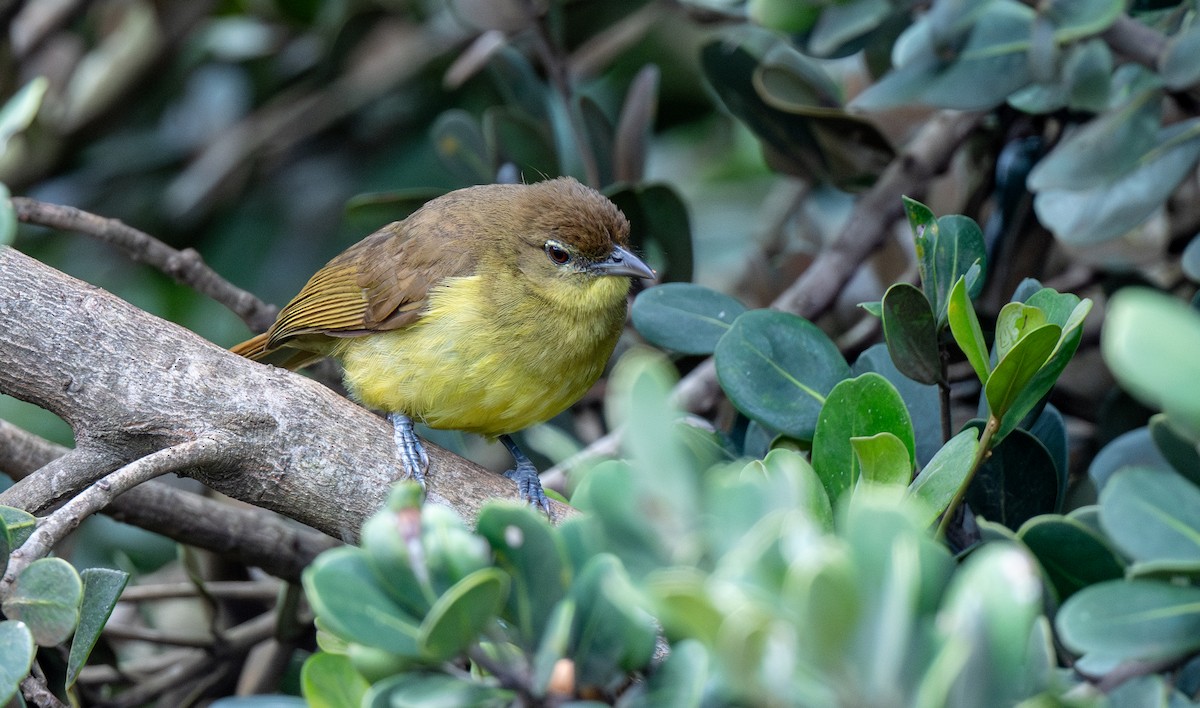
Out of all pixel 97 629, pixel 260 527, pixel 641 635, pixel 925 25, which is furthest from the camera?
pixel 260 527

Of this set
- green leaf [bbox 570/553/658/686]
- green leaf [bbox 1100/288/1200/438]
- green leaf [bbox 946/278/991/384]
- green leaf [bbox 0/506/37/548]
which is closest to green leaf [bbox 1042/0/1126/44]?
green leaf [bbox 946/278/991/384]

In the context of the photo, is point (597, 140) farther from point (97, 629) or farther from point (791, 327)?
point (97, 629)

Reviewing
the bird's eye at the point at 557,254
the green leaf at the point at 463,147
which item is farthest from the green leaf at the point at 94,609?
the green leaf at the point at 463,147

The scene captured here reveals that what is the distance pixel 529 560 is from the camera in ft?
4.06

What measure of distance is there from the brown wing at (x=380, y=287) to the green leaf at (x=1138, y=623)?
2.31m

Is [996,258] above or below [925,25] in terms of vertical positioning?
below

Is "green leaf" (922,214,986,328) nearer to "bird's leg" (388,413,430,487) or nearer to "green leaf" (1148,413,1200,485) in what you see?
"green leaf" (1148,413,1200,485)

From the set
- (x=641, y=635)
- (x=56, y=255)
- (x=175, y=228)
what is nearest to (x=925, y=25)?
(x=641, y=635)

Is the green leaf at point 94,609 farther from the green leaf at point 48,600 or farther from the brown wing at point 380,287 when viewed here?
the brown wing at point 380,287

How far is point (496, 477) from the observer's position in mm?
2652

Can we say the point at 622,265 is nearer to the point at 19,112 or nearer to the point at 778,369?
the point at 778,369

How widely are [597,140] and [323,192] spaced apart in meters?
1.60

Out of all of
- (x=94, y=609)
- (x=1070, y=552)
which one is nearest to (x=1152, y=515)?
(x=1070, y=552)

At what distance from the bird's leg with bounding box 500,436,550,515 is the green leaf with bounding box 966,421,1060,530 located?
1.07 m
